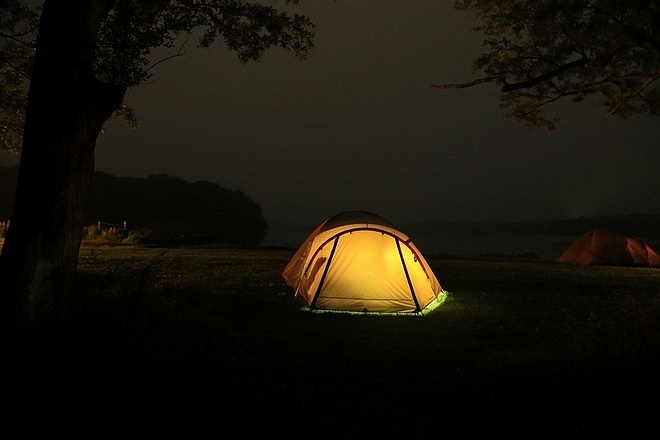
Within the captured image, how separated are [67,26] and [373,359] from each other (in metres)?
5.76

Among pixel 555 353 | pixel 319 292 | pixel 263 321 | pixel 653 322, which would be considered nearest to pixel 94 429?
pixel 263 321

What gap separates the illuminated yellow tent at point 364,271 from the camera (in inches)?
406

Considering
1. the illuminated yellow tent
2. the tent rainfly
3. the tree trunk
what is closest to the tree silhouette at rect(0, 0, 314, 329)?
the tree trunk

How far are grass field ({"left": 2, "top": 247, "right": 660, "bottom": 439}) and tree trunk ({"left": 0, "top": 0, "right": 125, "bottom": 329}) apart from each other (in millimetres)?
651

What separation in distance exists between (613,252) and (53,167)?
20767 mm

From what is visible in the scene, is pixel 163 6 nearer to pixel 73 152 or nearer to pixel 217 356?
pixel 73 152

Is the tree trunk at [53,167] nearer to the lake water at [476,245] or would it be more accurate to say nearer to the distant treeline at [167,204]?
the lake water at [476,245]

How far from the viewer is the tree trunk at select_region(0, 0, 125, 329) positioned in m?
6.34

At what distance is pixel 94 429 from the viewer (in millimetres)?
4371

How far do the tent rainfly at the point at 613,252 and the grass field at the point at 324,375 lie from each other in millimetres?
12931

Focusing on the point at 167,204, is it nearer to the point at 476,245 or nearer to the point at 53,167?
the point at 476,245

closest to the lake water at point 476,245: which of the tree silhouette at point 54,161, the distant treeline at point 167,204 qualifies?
the distant treeline at point 167,204

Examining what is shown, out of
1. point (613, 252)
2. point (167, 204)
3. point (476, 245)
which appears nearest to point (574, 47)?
point (613, 252)

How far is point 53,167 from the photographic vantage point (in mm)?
6395
